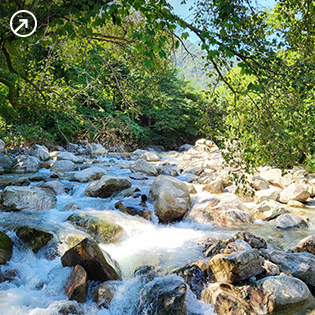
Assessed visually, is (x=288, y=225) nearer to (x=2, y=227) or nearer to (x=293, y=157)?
(x=293, y=157)

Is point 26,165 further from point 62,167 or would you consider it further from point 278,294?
point 278,294

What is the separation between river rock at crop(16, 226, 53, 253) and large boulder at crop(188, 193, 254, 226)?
3.75m

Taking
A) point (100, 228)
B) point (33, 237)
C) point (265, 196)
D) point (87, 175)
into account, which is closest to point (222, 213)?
point (265, 196)

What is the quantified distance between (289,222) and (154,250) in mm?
3618

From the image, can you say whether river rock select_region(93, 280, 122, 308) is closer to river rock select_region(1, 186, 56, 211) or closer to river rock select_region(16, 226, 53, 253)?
river rock select_region(16, 226, 53, 253)

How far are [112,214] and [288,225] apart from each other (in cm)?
441

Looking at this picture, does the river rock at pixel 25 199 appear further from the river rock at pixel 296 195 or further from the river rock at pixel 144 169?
the river rock at pixel 296 195

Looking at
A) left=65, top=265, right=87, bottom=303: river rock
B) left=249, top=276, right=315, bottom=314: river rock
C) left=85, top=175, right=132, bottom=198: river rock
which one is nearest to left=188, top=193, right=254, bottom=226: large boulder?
left=85, top=175, right=132, bottom=198: river rock

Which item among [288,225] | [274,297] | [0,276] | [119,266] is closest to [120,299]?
[119,266]

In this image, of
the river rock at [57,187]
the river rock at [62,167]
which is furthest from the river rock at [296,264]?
the river rock at [62,167]

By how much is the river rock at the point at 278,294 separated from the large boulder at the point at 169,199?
10.6ft

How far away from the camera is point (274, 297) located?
3.63m

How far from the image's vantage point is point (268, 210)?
24.0 feet

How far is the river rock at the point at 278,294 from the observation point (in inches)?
141
